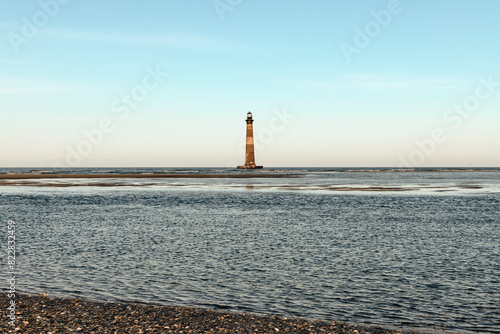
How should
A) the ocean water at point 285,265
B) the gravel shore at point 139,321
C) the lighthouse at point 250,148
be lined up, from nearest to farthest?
the gravel shore at point 139,321, the ocean water at point 285,265, the lighthouse at point 250,148

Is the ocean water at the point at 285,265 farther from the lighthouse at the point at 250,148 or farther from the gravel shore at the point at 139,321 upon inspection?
the lighthouse at the point at 250,148

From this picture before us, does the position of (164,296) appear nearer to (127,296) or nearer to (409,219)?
(127,296)

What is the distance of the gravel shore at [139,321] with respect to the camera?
1048 centimetres

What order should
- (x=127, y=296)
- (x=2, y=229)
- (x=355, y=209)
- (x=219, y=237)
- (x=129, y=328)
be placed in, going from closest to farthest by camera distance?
(x=129, y=328)
(x=127, y=296)
(x=219, y=237)
(x=2, y=229)
(x=355, y=209)

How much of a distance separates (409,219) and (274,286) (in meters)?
23.4

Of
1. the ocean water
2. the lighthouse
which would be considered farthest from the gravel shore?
the lighthouse

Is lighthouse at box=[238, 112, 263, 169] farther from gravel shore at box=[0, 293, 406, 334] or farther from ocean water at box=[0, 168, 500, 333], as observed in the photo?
gravel shore at box=[0, 293, 406, 334]

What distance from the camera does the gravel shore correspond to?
10.5 m

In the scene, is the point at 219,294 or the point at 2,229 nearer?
the point at 219,294

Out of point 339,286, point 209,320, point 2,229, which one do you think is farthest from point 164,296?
point 2,229

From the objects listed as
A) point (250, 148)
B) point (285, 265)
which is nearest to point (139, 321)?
point (285, 265)

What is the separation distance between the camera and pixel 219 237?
25875mm

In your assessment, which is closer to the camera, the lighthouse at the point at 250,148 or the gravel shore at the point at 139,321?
the gravel shore at the point at 139,321

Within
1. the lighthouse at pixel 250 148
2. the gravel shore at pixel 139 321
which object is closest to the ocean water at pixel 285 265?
the gravel shore at pixel 139 321
